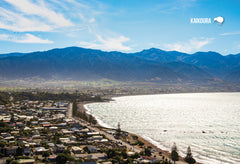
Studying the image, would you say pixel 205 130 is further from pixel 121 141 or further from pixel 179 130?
pixel 121 141

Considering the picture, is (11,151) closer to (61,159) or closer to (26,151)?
(26,151)

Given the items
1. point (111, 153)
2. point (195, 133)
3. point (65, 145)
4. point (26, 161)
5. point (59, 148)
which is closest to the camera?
point (26, 161)

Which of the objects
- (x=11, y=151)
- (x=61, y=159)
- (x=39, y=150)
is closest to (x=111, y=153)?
(x=61, y=159)

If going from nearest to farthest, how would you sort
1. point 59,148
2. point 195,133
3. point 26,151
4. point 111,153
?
point 111,153 → point 26,151 → point 59,148 → point 195,133

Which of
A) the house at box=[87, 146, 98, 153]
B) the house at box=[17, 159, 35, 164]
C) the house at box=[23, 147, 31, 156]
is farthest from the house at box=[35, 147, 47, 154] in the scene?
the house at box=[87, 146, 98, 153]

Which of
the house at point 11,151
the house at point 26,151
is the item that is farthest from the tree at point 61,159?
the house at point 11,151

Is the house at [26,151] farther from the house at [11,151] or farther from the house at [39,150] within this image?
the house at [11,151]

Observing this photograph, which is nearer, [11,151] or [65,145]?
[11,151]

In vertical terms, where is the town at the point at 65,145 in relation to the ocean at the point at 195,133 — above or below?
above

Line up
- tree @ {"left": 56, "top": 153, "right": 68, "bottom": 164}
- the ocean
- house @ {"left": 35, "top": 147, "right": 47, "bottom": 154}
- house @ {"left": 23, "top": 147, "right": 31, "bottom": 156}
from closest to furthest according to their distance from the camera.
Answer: tree @ {"left": 56, "top": 153, "right": 68, "bottom": 164} → house @ {"left": 23, "top": 147, "right": 31, "bottom": 156} → house @ {"left": 35, "top": 147, "right": 47, "bottom": 154} → the ocean

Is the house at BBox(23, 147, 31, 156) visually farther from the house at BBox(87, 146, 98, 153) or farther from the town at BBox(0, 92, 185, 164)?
the house at BBox(87, 146, 98, 153)

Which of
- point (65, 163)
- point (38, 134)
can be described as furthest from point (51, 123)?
point (65, 163)
